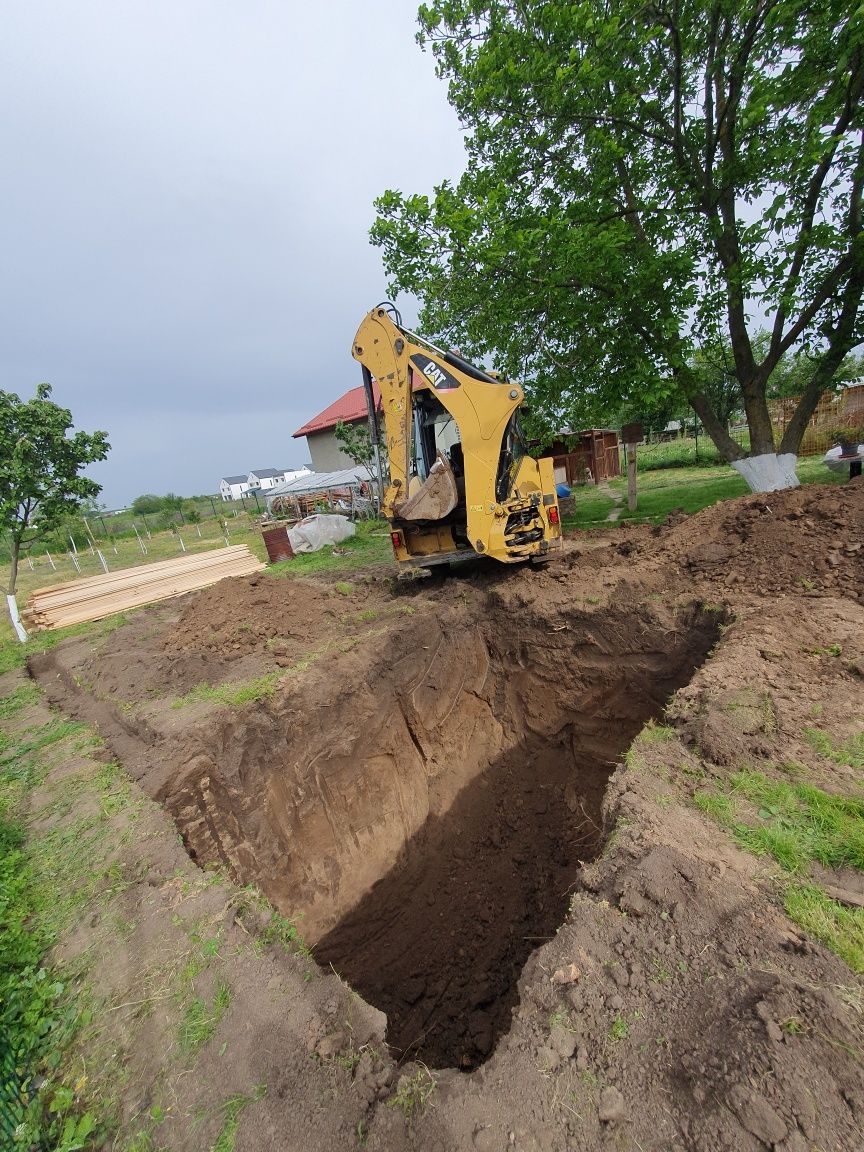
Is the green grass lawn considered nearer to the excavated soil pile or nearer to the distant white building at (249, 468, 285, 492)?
the excavated soil pile

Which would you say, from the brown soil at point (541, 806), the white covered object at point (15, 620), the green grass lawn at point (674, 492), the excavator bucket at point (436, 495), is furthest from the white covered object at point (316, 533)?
the excavator bucket at point (436, 495)

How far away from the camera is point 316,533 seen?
13.9 m

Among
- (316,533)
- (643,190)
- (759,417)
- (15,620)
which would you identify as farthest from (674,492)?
(15,620)

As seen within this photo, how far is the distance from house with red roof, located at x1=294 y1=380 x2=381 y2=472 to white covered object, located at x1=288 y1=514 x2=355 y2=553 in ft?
39.8

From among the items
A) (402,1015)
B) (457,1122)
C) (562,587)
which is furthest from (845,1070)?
(562,587)

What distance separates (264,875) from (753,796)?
4.00 m

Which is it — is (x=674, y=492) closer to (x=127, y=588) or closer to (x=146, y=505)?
(x=127, y=588)

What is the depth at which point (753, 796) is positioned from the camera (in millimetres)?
2625

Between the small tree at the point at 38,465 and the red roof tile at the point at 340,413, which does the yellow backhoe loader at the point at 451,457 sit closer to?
the small tree at the point at 38,465

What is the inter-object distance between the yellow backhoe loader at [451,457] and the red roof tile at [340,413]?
20045 mm

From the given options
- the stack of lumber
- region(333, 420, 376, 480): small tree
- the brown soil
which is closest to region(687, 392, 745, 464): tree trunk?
the brown soil

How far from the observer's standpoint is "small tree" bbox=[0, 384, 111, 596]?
937 centimetres

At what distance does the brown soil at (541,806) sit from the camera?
5.46 feet

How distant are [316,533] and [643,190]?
11.0 meters
